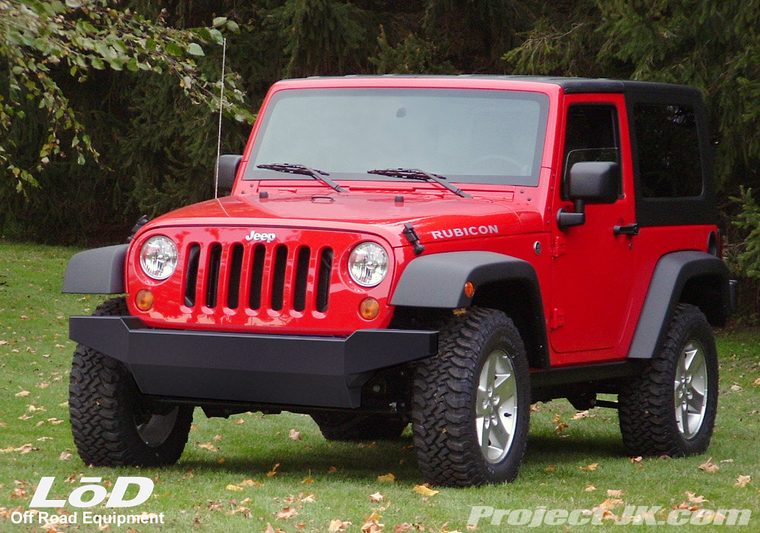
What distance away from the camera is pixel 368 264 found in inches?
237

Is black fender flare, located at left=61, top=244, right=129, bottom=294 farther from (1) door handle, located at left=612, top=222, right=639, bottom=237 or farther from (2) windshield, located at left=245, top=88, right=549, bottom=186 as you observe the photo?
(1) door handle, located at left=612, top=222, right=639, bottom=237

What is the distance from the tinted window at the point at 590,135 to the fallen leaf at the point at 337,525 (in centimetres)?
247

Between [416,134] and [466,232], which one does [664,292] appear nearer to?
[416,134]

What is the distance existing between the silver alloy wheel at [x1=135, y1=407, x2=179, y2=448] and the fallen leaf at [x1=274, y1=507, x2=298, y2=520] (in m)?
1.48

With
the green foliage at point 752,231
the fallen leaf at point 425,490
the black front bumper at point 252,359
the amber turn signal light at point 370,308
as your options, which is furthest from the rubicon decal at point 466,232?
the green foliage at point 752,231

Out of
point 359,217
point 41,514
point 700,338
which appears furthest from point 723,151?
point 41,514

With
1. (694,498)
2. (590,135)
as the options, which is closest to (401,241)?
(694,498)

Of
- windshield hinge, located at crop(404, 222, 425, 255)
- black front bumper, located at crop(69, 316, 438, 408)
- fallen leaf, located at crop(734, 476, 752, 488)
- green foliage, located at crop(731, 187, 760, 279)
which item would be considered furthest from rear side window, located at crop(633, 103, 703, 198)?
green foliage, located at crop(731, 187, 760, 279)

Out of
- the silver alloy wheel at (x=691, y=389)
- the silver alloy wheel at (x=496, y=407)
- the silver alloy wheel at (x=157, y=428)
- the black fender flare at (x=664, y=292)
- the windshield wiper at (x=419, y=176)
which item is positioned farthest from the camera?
the silver alloy wheel at (x=691, y=389)

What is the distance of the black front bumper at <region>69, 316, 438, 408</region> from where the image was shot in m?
5.85

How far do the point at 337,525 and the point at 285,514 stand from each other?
30 centimetres

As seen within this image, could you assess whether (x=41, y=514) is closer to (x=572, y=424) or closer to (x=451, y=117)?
(x=451, y=117)

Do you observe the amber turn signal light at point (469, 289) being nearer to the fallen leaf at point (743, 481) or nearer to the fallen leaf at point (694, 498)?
the fallen leaf at point (694, 498)

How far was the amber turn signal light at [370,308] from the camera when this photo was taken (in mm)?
5977
